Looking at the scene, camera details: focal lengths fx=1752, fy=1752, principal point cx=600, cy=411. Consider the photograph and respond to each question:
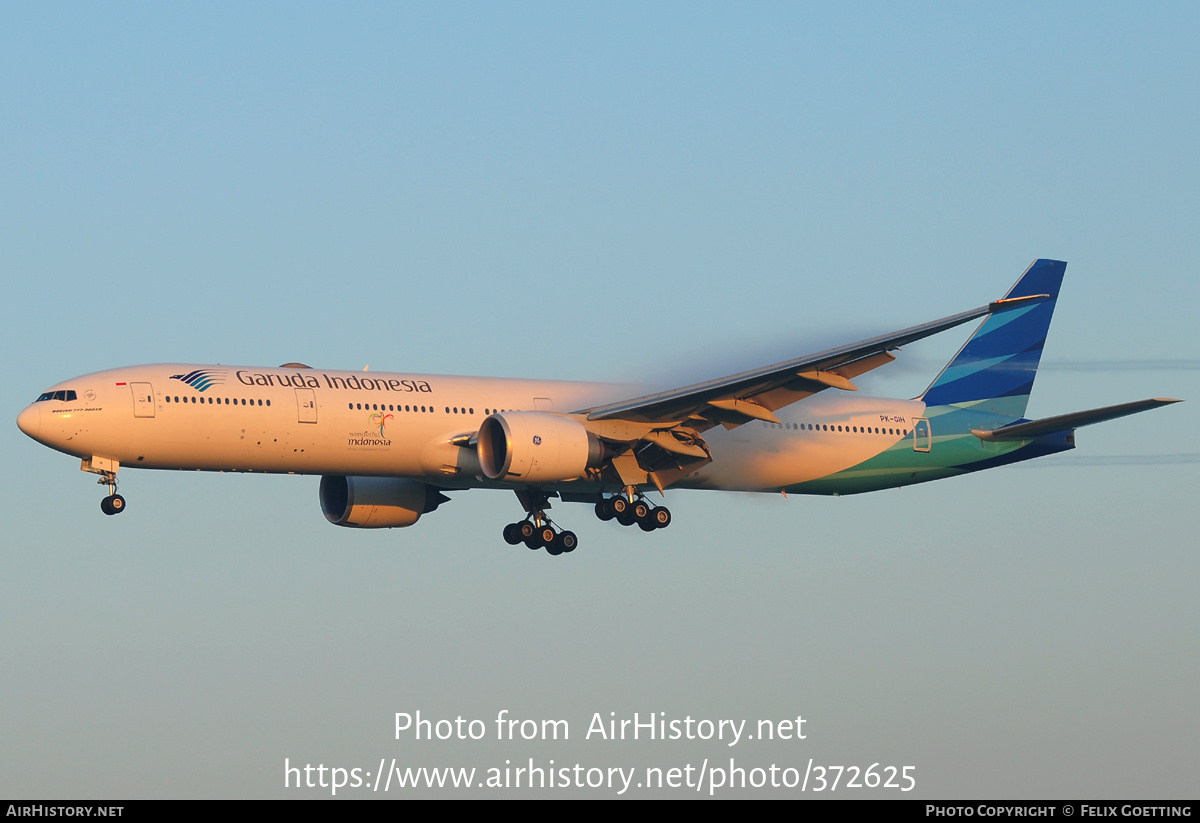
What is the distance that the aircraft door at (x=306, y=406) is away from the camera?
157 feet

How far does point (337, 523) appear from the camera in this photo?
2199 inches

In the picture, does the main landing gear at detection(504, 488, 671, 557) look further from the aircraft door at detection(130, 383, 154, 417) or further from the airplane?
the aircraft door at detection(130, 383, 154, 417)

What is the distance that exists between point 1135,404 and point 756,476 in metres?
12.1

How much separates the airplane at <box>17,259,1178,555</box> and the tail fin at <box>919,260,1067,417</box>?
5 cm

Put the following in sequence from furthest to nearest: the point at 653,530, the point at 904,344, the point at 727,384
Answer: the point at 653,530 → the point at 727,384 → the point at 904,344

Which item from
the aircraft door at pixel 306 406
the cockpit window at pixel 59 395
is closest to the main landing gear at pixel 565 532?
the aircraft door at pixel 306 406

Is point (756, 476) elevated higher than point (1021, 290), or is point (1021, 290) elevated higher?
point (1021, 290)

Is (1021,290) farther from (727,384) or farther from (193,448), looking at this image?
(193,448)

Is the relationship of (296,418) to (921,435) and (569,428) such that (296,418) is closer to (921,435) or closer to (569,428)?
(569,428)

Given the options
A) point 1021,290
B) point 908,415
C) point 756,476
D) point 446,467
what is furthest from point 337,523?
point 1021,290

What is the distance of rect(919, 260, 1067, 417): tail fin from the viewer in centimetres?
5903

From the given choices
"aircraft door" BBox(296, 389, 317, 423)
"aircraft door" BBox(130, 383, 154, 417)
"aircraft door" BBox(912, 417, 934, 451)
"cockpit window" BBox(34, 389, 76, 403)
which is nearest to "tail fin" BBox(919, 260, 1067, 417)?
"aircraft door" BBox(912, 417, 934, 451)

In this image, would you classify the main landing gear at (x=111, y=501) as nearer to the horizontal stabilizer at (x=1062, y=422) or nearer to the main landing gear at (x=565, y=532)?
the main landing gear at (x=565, y=532)

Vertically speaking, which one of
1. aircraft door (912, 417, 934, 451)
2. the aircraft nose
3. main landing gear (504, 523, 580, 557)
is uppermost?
the aircraft nose
